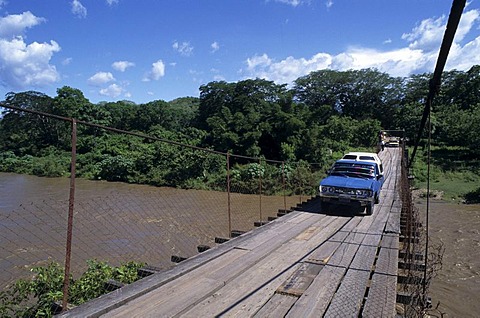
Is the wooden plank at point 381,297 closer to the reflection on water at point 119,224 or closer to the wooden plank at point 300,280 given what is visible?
the wooden plank at point 300,280

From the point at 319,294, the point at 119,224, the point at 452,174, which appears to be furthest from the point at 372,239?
the point at 452,174

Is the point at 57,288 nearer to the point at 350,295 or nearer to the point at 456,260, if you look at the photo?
the point at 350,295

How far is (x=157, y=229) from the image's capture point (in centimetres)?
1509

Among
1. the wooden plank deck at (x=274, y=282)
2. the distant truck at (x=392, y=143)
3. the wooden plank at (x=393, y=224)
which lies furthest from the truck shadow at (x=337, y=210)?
the distant truck at (x=392, y=143)

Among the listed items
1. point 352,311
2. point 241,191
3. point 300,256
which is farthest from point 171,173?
point 352,311

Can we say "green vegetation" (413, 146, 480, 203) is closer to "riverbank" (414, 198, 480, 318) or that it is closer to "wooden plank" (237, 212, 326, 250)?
"riverbank" (414, 198, 480, 318)

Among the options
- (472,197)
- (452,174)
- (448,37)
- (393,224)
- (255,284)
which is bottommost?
(472,197)

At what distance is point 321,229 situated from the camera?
7.98 metres

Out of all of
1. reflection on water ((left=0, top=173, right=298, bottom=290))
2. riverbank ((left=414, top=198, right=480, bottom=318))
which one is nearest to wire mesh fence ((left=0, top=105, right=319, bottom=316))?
reflection on water ((left=0, top=173, right=298, bottom=290))

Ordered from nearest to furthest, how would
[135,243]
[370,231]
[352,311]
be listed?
[352,311] < [370,231] < [135,243]

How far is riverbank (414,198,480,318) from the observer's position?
8422 millimetres

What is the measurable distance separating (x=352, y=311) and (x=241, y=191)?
2203cm

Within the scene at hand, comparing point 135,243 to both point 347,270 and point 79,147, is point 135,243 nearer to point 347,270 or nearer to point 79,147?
point 347,270

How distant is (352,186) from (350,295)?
5.60m
